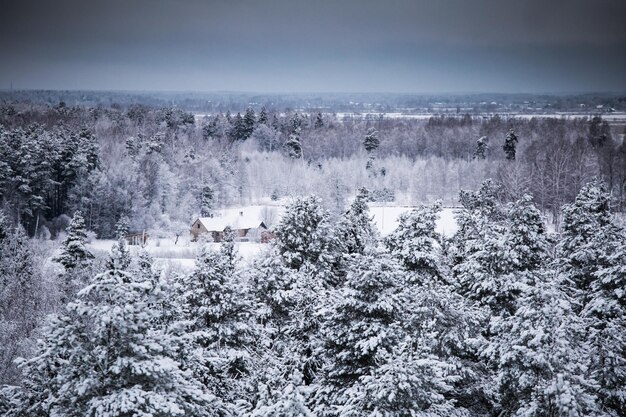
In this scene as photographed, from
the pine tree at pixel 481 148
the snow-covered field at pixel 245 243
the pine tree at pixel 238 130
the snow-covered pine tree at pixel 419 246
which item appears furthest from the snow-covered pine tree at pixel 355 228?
the pine tree at pixel 238 130

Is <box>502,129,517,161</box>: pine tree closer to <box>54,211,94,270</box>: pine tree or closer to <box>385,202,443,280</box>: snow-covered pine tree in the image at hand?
<box>54,211,94,270</box>: pine tree

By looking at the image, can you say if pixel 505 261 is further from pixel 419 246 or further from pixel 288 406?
pixel 288 406

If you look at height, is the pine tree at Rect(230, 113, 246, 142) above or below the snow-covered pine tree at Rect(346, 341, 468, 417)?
above

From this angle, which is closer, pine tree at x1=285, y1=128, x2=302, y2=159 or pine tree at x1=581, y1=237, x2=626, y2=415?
pine tree at x1=581, y1=237, x2=626, y2=415

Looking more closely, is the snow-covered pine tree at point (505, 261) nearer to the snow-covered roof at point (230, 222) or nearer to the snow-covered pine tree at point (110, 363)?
the snow-covered pine tree at point (110, 363)

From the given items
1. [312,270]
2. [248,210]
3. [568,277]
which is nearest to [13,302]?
[312,270]

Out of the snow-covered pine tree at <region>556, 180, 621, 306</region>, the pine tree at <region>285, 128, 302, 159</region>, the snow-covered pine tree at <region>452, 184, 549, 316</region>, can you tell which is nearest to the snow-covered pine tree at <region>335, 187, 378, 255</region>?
the snow-covered pine tree at <region>452, 184, 549, 316</region>
